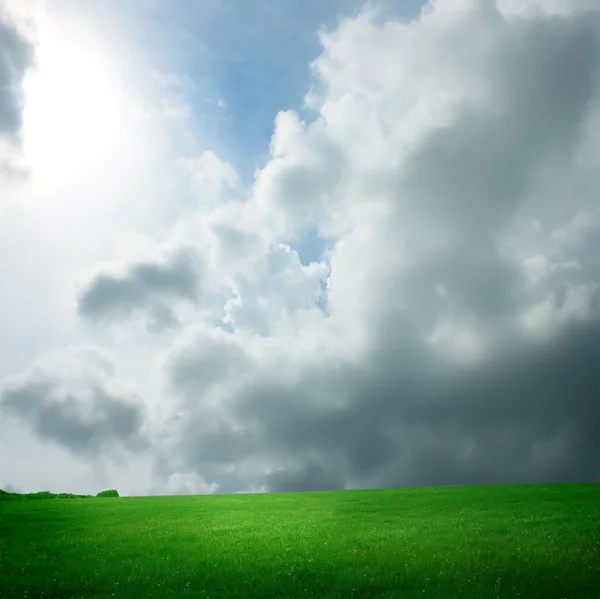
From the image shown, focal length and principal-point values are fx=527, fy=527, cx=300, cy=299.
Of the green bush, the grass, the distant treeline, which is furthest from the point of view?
the green bush

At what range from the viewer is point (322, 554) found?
22344mm

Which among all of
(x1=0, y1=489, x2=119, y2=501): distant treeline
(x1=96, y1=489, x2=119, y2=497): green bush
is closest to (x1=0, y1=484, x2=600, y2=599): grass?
(x1=0, y1=489, x2=119, y2=501): distant treeline

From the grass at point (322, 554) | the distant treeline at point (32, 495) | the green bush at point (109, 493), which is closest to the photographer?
the grass at point (322, 554)

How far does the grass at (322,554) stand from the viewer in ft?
56.6

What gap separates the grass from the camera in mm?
17266

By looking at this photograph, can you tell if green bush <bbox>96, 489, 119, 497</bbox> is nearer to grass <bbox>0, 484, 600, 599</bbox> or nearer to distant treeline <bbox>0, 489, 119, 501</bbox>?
distant treeline <bbox>0, 489, 119, 501</bbox>

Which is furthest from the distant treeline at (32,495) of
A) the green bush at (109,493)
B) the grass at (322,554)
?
the grass at (322,554)

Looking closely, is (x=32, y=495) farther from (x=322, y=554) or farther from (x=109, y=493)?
(x=322, y=554)

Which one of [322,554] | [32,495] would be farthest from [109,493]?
[322,554]

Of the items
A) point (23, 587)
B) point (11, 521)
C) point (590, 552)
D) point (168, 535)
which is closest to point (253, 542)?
point (168, 535)

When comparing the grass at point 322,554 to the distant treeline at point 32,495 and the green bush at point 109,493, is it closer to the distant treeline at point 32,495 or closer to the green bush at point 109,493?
the distant treeline at point 32,495

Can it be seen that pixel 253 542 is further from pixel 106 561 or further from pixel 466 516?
pixel 466 516

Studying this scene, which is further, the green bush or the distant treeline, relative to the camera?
the green bush

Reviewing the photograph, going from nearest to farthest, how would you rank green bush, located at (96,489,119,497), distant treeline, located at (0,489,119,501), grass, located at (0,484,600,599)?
grass, located at (0,484,600,599) → distant treeline, located at (0,489,119,501) → green bush, located at (96,489,119,497)
